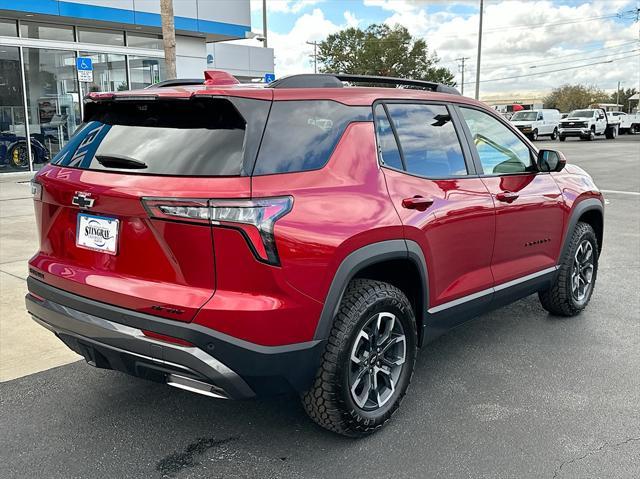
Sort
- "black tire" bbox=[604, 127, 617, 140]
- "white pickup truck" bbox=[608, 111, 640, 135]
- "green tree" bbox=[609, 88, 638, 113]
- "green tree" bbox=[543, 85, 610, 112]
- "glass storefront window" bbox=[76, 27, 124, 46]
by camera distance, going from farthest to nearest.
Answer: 1. "green tree" bbox=[609, 88, 638, 113]
2. "green tree" bbox=[543, 85, 610, 112]
3. "white pickup truck" bbox=[608, 111, 640, 135]
4. "black tire" bbox=[604, 127, 617, 140]
5. "glass storefront window" bbox=[76, 27, 124, 46]

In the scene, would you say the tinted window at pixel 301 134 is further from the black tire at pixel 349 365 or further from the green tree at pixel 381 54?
the green tree at pixel 381 54

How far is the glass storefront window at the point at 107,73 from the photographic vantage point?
17.0m

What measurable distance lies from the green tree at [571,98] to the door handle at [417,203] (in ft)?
343

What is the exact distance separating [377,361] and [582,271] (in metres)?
2.73

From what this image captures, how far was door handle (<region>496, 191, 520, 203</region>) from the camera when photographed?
13.1 ft

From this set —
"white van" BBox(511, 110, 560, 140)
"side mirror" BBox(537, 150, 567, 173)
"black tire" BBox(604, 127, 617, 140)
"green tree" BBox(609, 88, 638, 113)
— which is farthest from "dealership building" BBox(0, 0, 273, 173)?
"green tree" BBox(609, 88, 638, 113)

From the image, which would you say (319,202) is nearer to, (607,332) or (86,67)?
(607,332)

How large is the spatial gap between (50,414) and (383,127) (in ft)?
7.92

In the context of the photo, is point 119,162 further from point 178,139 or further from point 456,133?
point 456,133

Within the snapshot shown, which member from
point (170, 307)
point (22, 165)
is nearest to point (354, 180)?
point (170, 307)

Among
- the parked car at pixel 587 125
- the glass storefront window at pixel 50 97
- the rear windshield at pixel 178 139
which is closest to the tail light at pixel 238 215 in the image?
the rear windshield at pixel 178 139

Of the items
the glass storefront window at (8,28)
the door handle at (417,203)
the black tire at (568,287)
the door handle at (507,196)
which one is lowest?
the black tire at (568,287)

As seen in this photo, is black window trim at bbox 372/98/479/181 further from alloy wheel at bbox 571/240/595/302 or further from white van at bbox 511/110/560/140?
white van at bbox 511/110/560/140

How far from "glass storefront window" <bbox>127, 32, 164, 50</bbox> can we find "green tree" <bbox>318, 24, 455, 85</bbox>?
47.7 meters
